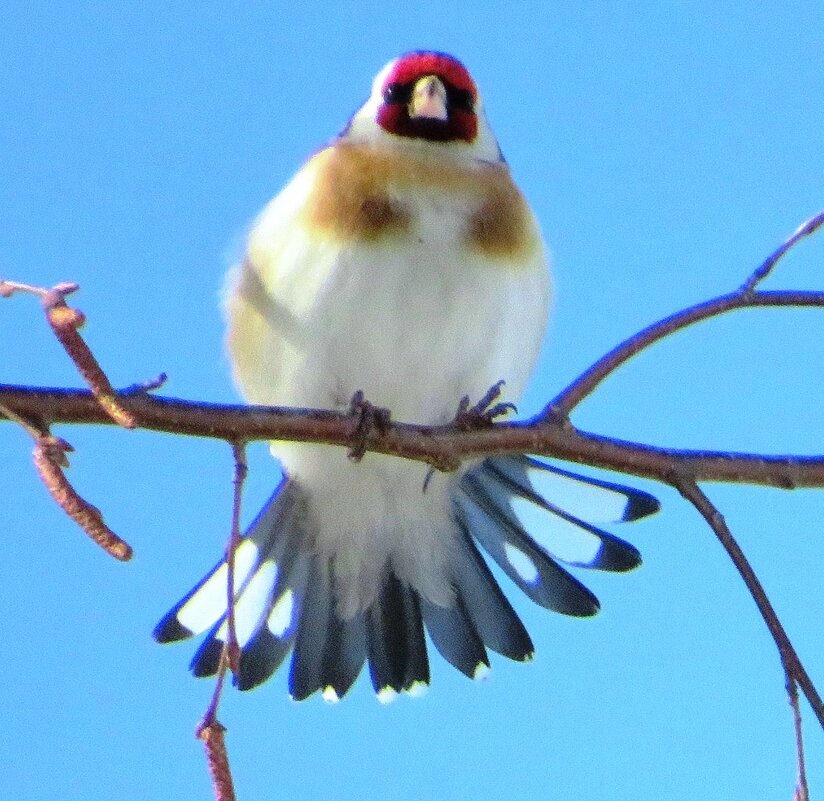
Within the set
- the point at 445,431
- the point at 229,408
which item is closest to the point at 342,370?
the point at 445,431

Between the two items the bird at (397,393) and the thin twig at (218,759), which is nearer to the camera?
the thin twig at (218,759)

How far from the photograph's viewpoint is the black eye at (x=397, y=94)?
227 cm

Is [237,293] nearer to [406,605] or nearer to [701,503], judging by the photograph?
[406,605]

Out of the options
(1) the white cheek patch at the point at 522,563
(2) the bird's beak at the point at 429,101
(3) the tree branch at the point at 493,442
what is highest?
(2) the bird's beak at the point at 429,101

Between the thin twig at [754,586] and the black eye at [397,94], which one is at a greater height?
the black eye at [397,94]

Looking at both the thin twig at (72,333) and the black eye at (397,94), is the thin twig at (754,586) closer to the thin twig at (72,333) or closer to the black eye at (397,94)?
the thin twig at (72,333)

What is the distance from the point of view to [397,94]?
7.49ft

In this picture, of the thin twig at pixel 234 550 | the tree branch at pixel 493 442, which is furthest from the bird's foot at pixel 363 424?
the thin twig at pixel 234 550

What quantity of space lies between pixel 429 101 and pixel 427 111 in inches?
1.0

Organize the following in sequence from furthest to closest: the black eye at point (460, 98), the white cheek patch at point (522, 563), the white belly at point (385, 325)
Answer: the black eye at point (460, 98)
the white cheek patch at point (522, 563)
the white belly at point (385, 325)

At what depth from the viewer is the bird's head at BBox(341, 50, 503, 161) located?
2193mm

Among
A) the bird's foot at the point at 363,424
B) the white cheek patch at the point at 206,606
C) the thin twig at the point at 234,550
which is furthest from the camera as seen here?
the white cheek patch at the point at 206,606

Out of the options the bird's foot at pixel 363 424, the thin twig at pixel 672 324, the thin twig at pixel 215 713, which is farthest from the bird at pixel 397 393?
the thin twig at pixel 215 713

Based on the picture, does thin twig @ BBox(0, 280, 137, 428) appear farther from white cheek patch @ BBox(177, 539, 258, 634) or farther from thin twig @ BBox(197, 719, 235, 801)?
white cheek patch @ BBox(177, 539, 258, 634)
